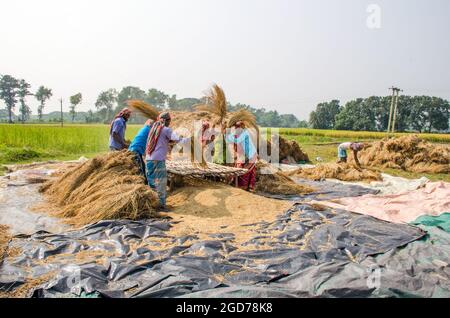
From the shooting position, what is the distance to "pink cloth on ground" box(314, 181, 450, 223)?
550 centimetres

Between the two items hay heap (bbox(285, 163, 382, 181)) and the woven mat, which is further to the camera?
hay heap (bbox(285, 163, 382, 181))

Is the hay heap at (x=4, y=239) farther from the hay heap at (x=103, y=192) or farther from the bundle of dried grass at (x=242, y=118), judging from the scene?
the bundle of dried grass at (x=242, y=118)

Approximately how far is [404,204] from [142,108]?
4.92 m

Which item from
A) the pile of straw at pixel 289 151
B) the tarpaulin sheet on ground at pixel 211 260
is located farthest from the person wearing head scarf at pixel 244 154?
the pile of straw at pixel 289 151

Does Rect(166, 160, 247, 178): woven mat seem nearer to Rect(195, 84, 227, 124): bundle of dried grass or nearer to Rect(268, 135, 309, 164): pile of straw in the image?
Rect(195, 84, 227, 124): bundle of dried grass

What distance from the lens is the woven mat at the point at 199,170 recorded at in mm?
6186

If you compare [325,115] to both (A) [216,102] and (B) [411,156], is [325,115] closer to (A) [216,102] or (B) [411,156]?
(B) [411,156]

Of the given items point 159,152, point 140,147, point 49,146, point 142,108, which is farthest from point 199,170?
point 49,146

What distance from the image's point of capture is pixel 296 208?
536 centimetres

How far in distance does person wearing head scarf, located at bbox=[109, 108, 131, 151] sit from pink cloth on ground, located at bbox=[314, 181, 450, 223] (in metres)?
3.73

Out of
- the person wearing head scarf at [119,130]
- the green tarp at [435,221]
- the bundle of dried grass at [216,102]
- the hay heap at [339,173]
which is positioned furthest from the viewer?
the hay heap at [339,173]

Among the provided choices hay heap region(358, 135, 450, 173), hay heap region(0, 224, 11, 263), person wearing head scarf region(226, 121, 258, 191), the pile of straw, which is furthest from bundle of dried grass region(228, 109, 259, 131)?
hay heap region(358, 135, 450, 173)

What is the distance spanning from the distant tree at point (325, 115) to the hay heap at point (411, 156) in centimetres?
4355

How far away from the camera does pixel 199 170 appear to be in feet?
21.3
